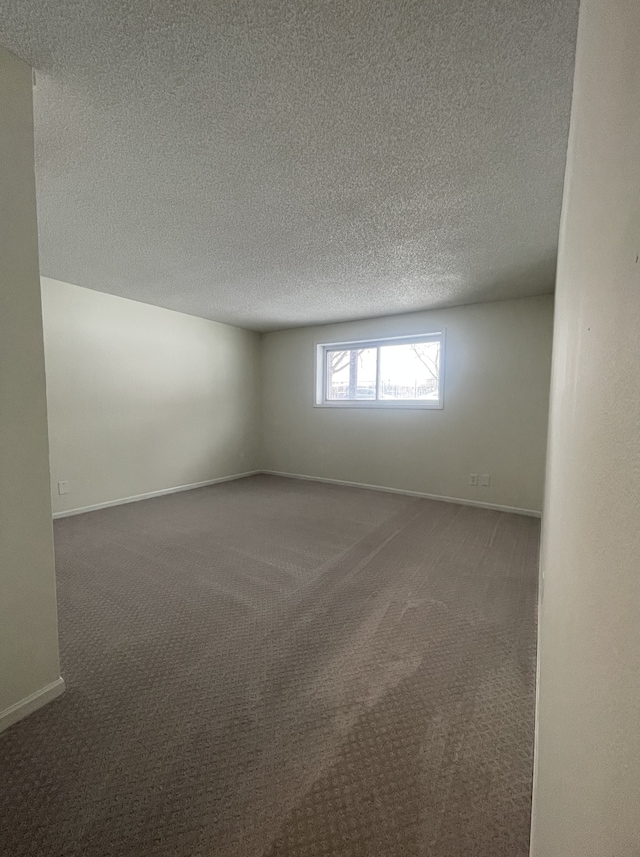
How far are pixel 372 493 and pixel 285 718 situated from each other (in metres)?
3.31

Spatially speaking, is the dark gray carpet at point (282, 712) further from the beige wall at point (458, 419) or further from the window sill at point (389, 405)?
the window sill at point (389, 405)

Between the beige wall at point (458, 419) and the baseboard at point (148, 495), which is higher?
the beige wall at point (458, 419)

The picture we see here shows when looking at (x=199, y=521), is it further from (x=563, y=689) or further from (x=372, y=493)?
(x=563, y=689)

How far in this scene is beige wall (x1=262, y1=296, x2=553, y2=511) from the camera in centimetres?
369

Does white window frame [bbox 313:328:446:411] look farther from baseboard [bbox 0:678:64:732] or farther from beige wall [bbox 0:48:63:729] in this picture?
baseboard [bbox 0:678:64:732]

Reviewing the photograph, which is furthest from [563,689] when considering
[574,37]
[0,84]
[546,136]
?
[0,84]

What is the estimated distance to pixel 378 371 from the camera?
4.73 metres

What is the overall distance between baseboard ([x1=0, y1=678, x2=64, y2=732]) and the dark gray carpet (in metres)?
0.05

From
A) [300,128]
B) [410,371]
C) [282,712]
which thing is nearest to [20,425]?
[282,712]

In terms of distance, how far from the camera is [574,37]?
108 centimetres

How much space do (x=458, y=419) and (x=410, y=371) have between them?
87 cm

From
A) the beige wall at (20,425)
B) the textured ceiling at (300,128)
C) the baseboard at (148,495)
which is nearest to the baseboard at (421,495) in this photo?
the baseboard at (148,495)

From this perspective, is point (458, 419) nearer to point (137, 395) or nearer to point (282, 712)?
point (282, 712)

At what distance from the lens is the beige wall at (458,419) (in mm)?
3688
